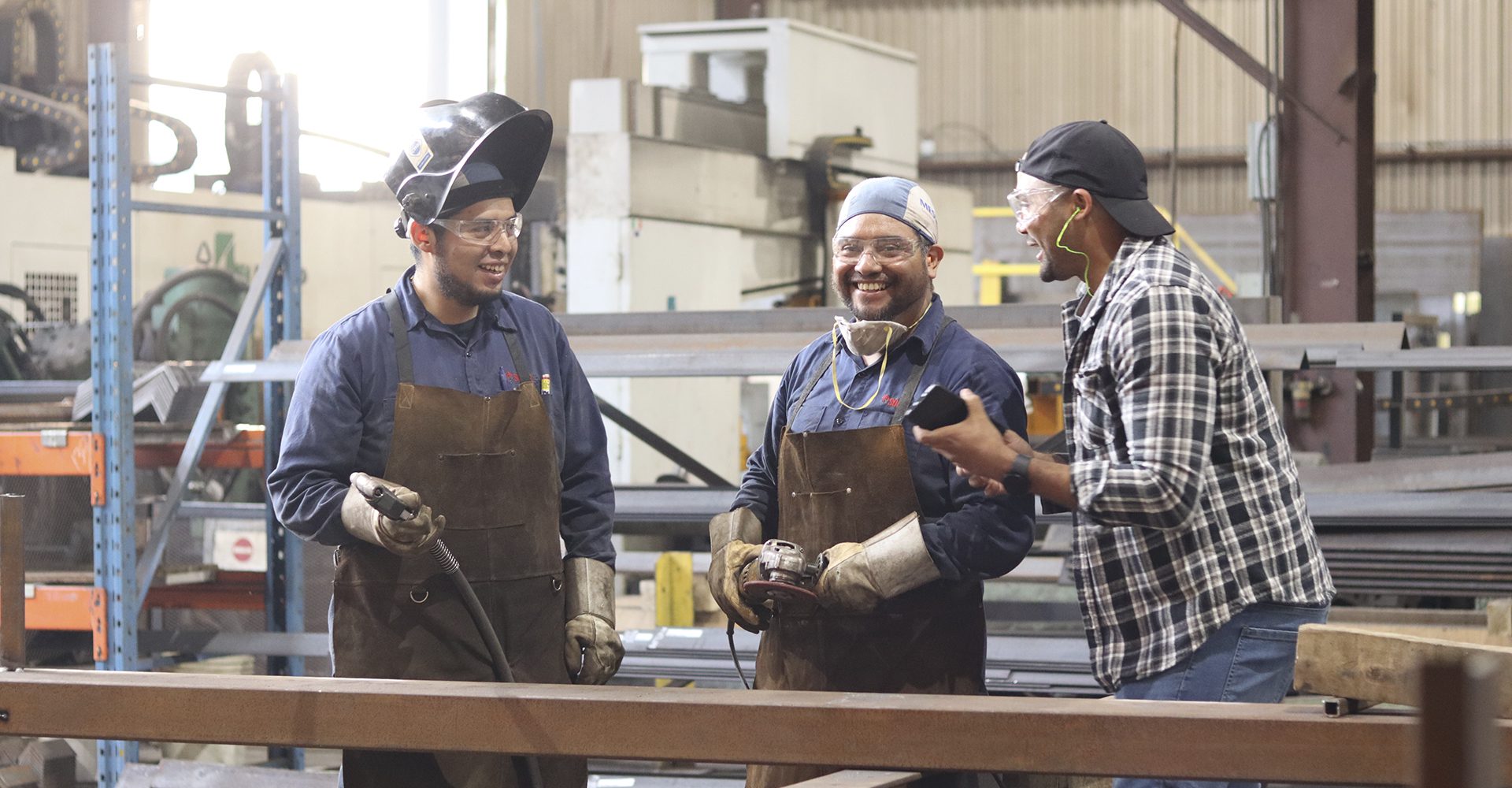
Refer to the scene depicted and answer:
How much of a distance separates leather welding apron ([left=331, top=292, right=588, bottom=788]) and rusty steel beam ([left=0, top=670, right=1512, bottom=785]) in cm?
24

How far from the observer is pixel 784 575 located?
2420 mm

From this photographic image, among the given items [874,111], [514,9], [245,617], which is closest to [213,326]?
[245,617]

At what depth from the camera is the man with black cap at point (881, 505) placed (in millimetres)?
2391

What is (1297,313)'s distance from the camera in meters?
6.81

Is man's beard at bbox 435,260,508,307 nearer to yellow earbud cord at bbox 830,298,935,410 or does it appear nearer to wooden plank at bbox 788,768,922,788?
yellow earbud cord at bbox 830,298,935,410

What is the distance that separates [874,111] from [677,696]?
22.9 ft

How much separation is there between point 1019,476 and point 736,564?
25.9 inches

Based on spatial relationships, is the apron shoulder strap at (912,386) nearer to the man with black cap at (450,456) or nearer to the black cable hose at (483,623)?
the man with black cap at (450,456)

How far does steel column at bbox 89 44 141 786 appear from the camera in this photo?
4.17m

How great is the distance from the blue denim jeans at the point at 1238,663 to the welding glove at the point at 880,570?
1.44 feet

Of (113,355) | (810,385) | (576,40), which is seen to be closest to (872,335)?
(810,385)

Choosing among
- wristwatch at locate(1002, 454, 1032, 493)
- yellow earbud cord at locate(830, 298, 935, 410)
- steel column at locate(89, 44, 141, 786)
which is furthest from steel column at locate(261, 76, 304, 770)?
wristwatch at locate(1002, 454, 1032, 493)

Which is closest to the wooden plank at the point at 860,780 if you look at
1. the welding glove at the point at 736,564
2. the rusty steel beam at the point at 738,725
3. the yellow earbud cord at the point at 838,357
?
the rusty steel beam at the point at 738,725

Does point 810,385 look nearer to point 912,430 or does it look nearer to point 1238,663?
point 912,430
